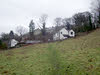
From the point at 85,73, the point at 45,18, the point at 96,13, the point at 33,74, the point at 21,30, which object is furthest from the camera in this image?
the point at 21,30

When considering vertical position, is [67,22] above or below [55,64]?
above

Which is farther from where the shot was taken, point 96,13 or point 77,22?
point 77,22

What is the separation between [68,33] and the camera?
156 ft

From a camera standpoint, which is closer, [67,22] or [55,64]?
[55,64]

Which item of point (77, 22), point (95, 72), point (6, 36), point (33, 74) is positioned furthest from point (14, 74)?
point (6, 36)

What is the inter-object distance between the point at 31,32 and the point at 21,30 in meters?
20.3

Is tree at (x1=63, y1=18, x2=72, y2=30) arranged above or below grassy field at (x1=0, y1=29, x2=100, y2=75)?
above

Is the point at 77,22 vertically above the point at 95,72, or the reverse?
the point at 77,22

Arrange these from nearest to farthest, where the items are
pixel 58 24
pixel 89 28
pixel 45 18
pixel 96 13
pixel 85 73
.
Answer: pixel 85 73 → pixel 89 28 → pixel 96 13 → pixel 45 18 → pixel 58 24

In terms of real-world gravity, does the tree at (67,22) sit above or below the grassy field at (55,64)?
above

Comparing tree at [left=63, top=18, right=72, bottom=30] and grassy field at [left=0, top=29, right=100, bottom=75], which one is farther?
tree at [left=63, top=18, right=72, bottom=30]

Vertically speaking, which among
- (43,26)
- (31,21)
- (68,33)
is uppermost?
(31,21)

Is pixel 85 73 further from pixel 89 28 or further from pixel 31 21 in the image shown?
pixel 31 21

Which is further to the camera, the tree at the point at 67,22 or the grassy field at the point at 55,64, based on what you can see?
the tree at the point at 67,22
